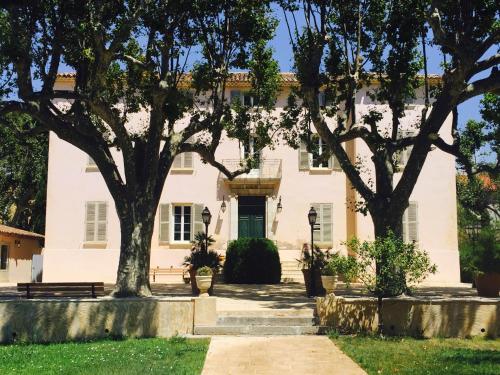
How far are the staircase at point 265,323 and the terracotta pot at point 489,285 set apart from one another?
208 inches

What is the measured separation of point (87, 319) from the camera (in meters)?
10.9

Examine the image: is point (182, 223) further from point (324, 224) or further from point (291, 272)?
point (324, 224)

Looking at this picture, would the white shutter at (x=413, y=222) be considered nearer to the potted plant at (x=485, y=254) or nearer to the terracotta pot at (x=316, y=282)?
the potted plant at (x=485, y=254)

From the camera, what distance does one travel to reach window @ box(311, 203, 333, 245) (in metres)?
23.4

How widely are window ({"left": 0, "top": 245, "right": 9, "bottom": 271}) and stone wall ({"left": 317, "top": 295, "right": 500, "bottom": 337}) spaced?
22.0 meters

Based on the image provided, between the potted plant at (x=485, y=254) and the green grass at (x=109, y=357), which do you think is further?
the potted plant at (x=485, y=254)

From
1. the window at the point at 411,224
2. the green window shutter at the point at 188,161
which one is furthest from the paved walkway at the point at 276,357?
the green window shutter at the point at 188,161

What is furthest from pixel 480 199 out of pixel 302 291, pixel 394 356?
pixel 394 356

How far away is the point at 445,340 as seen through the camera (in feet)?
34.8

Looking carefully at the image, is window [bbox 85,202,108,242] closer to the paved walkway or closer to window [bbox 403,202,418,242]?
window [bbox 403,202,418,242]

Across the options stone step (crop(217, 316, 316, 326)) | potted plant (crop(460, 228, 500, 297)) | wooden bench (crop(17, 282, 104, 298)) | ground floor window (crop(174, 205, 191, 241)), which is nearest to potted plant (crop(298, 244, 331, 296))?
stone step (crop(217, 316, 316, 326))

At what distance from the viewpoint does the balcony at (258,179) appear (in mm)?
23375

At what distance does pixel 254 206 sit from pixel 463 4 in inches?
515

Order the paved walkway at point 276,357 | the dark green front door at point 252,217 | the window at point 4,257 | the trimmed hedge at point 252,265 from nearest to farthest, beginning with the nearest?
the paved walkway at point 276,357 → the trimmed hedge at point 252,265 → the dark green front door at point 252,217 → the window at point 4,257
